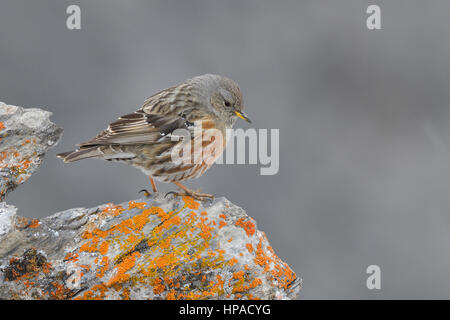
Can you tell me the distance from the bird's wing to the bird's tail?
7cm

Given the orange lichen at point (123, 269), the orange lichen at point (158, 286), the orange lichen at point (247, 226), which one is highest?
the orange lichen at point (247, 226)

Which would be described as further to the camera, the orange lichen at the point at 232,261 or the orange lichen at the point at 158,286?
the orange lichen at the point at 232,261

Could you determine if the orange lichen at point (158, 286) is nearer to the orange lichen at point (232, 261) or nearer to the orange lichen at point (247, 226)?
the orange lichen at point (232, 261)

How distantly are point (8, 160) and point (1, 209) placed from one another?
0.77 m

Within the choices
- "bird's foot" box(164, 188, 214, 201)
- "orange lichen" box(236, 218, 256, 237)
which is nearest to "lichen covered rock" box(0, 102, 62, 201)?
"bird's foot" box(164, 188, 214, 201)

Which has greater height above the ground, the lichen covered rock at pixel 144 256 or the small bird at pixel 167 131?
the small bird at pixel 167 131

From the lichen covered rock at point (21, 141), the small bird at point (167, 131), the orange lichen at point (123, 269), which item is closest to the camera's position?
the orange lichen at point (123, 269)

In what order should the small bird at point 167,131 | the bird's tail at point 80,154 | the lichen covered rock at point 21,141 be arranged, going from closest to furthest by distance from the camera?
the lichen covered rock at point 21,141 < the bird's tail at point 80,154 < the small bird at point 167,131

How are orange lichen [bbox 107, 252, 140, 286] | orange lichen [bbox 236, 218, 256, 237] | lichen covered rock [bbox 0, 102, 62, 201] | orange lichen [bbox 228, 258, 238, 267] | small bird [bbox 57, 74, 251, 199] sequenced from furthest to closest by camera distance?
small bird [bbox 57, 74, 251, 199] → lichen covered rock [bbox 0, 102, 62, 201] → orange lichen [bbox 236, 218, 256, 237] → orange lichen [bbox 228, 258, 238, 267] → orange lichen [bbox 107, 252, 140, 286]

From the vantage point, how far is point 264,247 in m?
4.93

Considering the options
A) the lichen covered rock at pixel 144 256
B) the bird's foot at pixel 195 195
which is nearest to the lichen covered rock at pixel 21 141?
the lichen covered rock at pixel 144 256

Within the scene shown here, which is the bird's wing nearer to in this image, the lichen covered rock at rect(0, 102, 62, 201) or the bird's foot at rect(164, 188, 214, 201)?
the lichen covered rock at rect(0, 102, 62, 201)

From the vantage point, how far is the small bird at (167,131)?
5711mm

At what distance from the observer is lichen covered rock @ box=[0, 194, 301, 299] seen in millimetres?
4379
